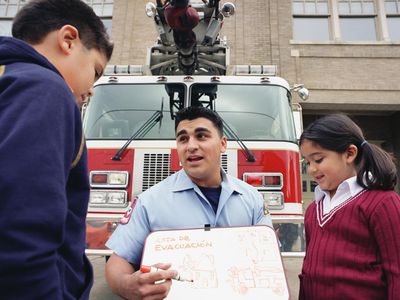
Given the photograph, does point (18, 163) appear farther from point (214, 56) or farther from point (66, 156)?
point (214, 56)

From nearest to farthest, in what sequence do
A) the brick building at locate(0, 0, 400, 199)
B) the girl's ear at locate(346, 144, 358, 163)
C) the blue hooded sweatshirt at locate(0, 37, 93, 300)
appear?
the blue hooded sweatshirt at locate(0, 37, 93, 300)
the girl's ear at locate(346, 144, 358, 163)
the brick building at locate(0, 0, 400, 199)

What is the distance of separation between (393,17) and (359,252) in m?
12.1

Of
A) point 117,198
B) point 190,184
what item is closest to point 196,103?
point 117,198

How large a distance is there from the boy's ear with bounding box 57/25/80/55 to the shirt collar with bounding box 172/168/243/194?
3.22 feet

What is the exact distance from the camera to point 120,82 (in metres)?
4.11

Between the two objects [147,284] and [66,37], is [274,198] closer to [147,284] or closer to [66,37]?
[147,284]

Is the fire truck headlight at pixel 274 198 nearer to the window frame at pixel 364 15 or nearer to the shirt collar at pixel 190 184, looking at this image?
the shirt collar at pixel 190 184

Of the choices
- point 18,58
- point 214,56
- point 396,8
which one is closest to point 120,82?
point 214,56

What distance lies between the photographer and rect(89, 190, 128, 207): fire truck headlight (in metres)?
3.55

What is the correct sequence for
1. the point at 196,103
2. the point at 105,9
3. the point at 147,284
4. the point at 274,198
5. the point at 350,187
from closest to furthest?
the point at 147,284, the point at 350,187, the point at 274,198, the point at 196,103, the point at 105,9

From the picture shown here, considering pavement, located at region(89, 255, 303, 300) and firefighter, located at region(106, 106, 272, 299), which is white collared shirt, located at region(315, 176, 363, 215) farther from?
pavement, located at region(89, 255, 303, 300)

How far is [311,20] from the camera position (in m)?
10.9

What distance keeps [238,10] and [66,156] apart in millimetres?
10803

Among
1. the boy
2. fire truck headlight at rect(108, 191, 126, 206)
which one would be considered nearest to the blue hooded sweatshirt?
the boy
